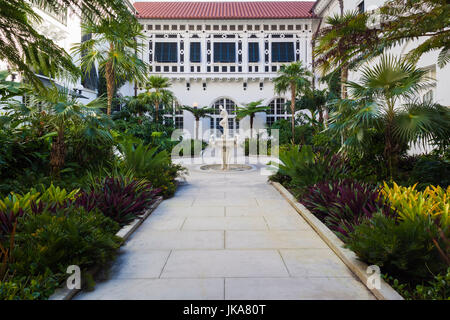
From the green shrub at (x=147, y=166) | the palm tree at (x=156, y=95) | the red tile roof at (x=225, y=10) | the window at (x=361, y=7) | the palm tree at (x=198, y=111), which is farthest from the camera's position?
the red tile roof at (x=225, y=10)

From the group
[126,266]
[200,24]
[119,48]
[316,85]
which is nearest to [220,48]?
[200,24]

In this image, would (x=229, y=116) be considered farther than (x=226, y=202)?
Yes

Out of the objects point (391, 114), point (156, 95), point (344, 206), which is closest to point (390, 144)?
point (391, 114)

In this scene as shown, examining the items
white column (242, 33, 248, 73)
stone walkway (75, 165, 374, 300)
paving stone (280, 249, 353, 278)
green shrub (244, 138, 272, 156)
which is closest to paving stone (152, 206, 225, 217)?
stone walkway (75, 165, 374, 300)

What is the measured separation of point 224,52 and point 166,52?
4.83m

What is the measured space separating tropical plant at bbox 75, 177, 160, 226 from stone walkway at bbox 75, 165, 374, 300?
1.03ft

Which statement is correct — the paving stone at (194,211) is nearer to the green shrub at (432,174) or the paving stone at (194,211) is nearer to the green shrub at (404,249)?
the green shrub at (404,249)

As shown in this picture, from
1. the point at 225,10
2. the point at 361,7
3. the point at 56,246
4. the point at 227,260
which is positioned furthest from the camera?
the point at 225,10

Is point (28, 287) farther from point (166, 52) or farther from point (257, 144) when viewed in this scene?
point (166, 52)

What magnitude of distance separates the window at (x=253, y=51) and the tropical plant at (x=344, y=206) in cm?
2275

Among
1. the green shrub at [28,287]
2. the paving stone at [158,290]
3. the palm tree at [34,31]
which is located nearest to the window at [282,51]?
the palm tree at [34,31]

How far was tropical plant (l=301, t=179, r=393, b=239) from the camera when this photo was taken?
418cm

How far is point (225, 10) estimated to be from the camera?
2808 centimetres

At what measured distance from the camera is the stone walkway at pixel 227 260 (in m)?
2.92
